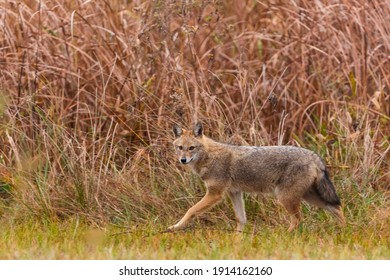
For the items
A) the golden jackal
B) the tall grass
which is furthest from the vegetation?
the golden jackal

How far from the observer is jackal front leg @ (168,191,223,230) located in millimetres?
8117

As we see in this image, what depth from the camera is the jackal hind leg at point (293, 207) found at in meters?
8.18

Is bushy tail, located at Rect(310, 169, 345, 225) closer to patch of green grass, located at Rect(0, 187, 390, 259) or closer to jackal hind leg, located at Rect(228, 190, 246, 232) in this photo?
patch of green grass, located at Rect(0, 187, 390, 259)

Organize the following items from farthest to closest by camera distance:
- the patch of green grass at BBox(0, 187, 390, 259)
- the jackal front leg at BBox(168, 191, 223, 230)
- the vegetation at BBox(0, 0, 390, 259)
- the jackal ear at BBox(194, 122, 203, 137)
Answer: the jackal ear at BBox(194, 122, 203, 137) < the vegetation at BBox(0, 0, 390, 259) < the jackal front leg at BBox(168, 191, 223, 230) < the patch of green grass at BBox(0, 187, 390, 259)

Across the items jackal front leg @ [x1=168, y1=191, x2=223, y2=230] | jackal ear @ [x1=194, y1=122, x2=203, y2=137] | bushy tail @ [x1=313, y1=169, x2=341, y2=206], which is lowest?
jackal front leg @ [x1=168, y1=191, x2=223, y2=230]

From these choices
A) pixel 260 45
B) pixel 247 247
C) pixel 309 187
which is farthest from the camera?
pixel 260 45

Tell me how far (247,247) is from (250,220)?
1401 millimetres

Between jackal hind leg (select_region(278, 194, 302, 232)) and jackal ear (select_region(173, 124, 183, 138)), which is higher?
jackal ear (select_region(173, 124, 183, 138))

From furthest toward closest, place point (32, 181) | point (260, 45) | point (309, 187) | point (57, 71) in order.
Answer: point (260, 45)
point (57, 71)
point (32, 181)
point (309, 187)

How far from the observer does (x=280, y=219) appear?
8609 millimetres

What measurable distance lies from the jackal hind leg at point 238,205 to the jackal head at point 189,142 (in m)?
0.47

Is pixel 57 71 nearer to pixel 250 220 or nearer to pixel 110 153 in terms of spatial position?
pixel 110 153

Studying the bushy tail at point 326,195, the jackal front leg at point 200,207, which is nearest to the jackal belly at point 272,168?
the bushy tail at point 326,195
